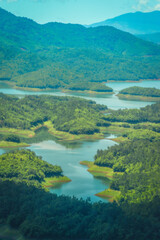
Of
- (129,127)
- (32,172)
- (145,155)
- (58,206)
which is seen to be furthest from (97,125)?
(58,206)

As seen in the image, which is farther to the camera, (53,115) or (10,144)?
(53,115)

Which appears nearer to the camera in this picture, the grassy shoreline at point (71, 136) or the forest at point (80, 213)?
the forest at point (80, 213)

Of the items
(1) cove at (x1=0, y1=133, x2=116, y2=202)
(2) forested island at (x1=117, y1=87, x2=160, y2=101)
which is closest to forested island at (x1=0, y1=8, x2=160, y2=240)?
(1) cove at (x1=0, y1=133, x2=116, y2=202)

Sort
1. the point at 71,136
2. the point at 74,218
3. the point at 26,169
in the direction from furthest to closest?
the point at 71,136 → the point at 26,169 → the point at 74,218

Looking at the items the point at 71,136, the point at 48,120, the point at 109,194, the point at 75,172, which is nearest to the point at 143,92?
the point at 48,120

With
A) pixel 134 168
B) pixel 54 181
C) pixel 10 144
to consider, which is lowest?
pixel 54 181

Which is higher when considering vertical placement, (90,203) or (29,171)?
(29,171)

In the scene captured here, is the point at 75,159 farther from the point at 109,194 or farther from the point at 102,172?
the point at 109,194

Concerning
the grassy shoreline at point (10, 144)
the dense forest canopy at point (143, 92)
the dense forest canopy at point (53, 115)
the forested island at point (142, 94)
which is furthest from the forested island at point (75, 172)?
the dense forest canopy at point (143, 92)

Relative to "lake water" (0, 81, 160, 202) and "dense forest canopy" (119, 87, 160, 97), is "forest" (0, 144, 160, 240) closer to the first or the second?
"lake water" (0, 81, 160, 202)

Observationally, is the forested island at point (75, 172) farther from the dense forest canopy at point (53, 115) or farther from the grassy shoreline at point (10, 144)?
the grassy shoreline at point (10, 144)

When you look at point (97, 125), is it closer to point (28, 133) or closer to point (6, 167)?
point (28, 133)
